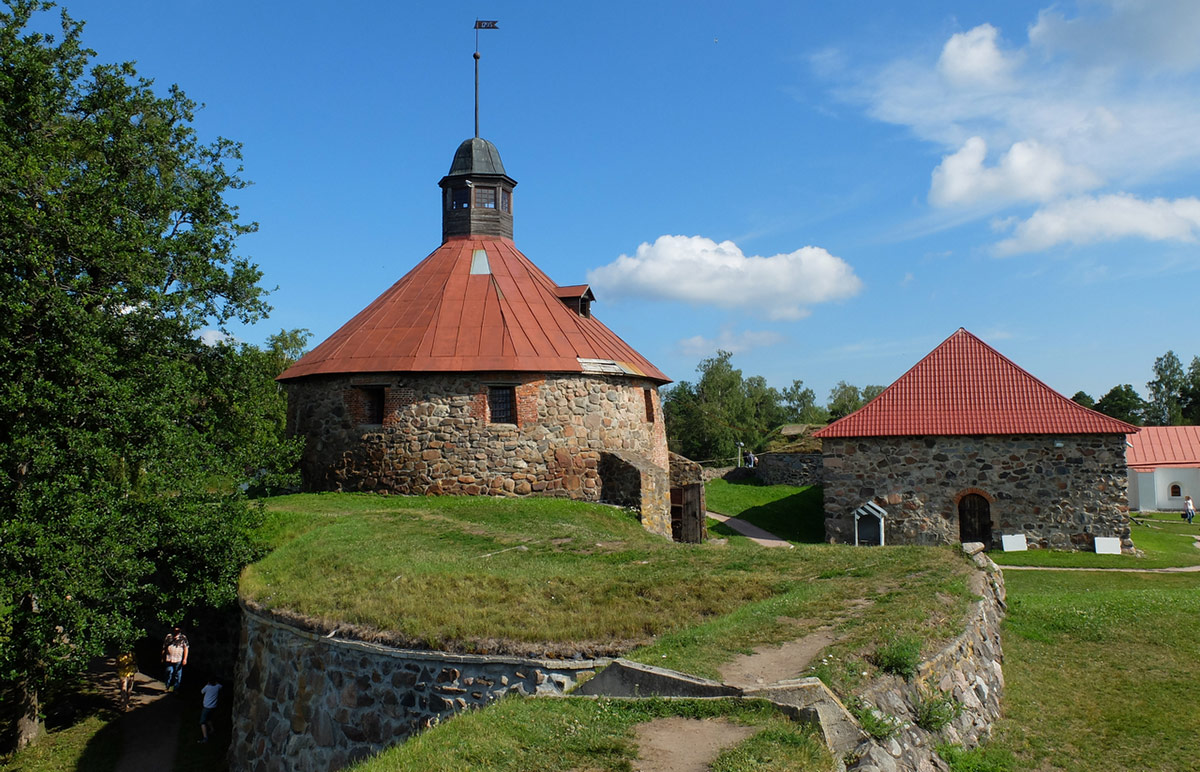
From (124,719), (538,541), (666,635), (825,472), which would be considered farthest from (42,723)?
(825,472)

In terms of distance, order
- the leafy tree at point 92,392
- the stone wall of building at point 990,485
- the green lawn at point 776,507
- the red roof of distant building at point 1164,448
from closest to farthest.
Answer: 1. the leafy tree at point 92,392
2. the stone wall of building at point 990,485
3. the green lawn at point 776,507
4. the red roof of distant building at point 1164,448

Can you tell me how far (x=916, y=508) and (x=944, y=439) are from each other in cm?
184

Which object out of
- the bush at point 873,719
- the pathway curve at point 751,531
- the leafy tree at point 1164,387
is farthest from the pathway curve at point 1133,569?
the leafy tree at point 1164,387

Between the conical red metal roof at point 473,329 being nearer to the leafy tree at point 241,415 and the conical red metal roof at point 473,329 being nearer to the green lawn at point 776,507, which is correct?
the leafy tree at point 241,415

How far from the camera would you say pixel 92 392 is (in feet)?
34.5

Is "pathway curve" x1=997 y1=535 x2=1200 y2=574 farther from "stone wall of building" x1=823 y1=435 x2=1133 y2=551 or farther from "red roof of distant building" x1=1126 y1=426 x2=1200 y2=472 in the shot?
"red roof of distant building" x1=1126 y1=426 x2=1200 y2=472

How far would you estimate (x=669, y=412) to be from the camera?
51781mm

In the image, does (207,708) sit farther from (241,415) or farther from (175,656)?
(241,415)

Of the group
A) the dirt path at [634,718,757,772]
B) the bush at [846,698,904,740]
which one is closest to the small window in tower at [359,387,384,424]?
the dirt path at [634,718,757,772]

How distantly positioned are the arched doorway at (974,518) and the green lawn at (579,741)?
1652 cm

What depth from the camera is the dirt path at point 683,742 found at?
4535mm

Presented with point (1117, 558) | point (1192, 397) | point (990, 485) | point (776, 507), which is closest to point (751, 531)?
point (776, 507)

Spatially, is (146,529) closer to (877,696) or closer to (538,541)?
(538,541)

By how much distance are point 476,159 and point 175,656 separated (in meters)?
Result: 13.5
